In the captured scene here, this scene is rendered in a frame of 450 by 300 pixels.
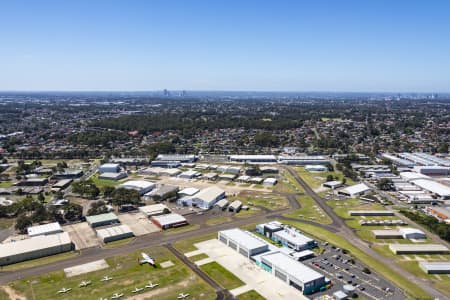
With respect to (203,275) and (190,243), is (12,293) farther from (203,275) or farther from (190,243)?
(190,243)

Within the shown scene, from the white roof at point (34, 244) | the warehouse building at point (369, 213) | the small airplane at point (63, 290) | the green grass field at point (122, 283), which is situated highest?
the white roof at point (34, 244)

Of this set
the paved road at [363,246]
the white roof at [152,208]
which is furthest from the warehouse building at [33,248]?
the paved road at [363,246]

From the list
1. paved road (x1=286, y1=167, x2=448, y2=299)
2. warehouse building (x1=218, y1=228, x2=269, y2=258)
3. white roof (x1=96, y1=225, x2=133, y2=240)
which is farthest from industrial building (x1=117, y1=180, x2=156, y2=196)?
paved road (x1=286, y1=167, x2=448, y2=299)

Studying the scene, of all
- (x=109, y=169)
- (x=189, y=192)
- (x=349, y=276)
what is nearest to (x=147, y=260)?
(x=349, y=276)

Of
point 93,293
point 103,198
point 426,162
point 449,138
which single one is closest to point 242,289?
point 93,293

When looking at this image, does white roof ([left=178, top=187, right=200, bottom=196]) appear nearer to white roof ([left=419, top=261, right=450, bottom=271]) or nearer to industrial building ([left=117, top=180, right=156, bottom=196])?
industrial building ([left=117, top=180, right=156, bottom=196])

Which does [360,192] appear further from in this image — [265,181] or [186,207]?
[186,207]

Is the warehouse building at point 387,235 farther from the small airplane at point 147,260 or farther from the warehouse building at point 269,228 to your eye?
the small airplane at point 147,260
